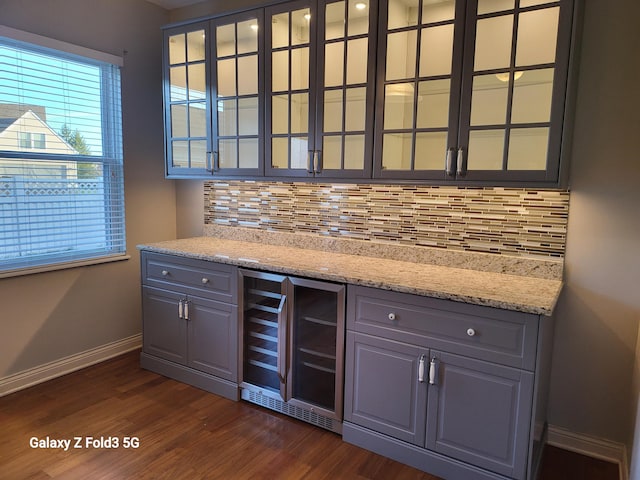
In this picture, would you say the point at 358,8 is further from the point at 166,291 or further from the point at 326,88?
the point at 166,291

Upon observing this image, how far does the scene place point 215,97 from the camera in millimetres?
2840

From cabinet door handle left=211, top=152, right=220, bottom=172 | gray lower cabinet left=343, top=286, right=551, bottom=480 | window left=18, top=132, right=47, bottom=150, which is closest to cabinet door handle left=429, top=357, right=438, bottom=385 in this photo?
gray lower cabinet left=343, top=286, right=551, bottom=480

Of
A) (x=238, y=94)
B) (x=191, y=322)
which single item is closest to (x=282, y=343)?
(x=191, y=322)

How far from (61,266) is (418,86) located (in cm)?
250

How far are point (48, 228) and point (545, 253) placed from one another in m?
2.96

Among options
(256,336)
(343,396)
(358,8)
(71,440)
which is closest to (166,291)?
(256,336)

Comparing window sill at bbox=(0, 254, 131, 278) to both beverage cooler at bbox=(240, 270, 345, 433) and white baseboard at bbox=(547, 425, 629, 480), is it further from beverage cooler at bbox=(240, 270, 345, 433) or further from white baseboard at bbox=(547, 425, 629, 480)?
white baseboard at bbox=(547, 425, 629, 480)

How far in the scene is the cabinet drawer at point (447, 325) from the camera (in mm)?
1760

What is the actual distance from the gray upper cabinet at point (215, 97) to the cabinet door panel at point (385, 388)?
4.27 feet

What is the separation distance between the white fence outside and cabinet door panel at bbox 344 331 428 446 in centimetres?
204

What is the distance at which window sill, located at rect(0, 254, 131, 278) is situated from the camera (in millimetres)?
2658

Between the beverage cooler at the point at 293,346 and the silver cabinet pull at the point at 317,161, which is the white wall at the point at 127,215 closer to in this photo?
the beverage cooler at the point at 293,346

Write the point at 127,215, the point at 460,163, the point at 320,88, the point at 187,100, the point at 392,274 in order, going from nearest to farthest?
1. the point at 460,163
2. the point at 392,274
3. the point at 320,88
4. the point at 187,100
5. the point at 127,215

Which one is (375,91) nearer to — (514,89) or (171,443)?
(514,89)
